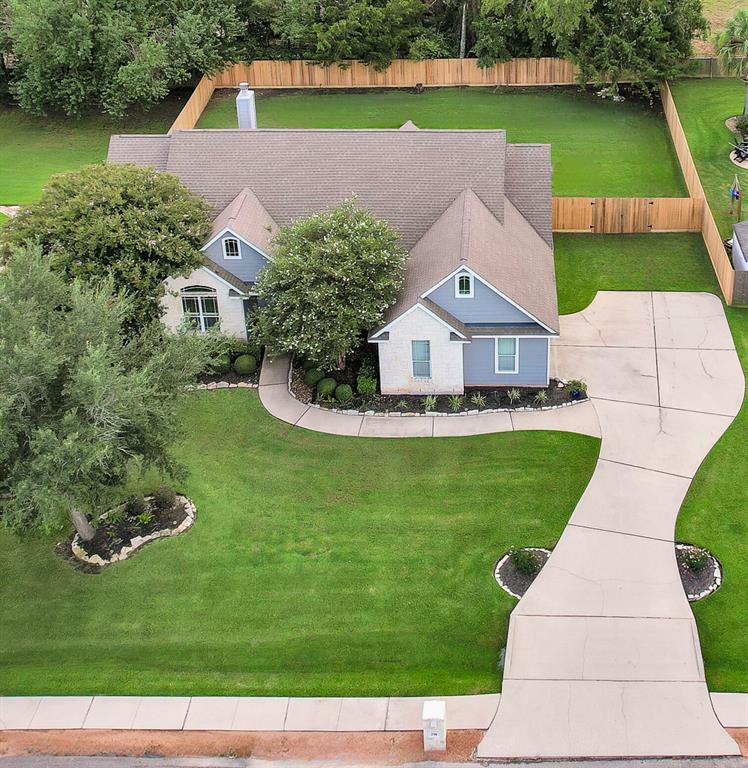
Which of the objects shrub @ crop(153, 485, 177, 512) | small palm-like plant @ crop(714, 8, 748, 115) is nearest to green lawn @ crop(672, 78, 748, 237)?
small palm-like plant @ crop(714, 8, 748, 115)

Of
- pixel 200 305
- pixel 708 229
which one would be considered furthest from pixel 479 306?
pixel 708 229

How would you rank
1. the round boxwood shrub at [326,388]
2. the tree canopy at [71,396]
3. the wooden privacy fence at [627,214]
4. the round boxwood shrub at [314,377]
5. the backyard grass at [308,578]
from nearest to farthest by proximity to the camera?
1. the tree canopy at [71,396]
2. the backyard grass at [308,578]
3. the round boxwood shrub at [326,388]
4. the round boxwood shrub at [314,377]
5. the wooden privacy fence at [627,214]

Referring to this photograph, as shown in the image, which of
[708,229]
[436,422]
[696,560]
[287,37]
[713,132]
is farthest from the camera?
[287,37]

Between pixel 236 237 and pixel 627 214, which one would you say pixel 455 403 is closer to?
pixel 236 237

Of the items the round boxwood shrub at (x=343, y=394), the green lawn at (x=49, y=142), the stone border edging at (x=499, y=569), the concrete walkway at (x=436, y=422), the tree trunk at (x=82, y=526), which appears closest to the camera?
the stone border edging at (x=499, y=569)

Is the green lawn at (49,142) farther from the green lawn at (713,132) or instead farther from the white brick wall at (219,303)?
the green lawn at (713,132)

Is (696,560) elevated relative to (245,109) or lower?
lower

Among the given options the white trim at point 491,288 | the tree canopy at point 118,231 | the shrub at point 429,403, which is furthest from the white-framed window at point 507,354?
the tree canopy at point 118,231
